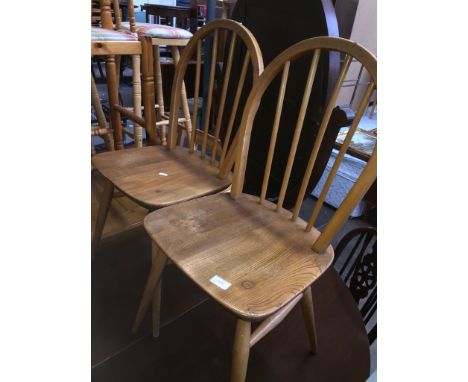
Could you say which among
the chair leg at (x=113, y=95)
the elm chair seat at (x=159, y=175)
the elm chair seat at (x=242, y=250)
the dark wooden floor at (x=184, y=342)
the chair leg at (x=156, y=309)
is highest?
the chair leg at (x=113, y=95)

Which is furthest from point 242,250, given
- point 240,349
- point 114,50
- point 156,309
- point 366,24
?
point 366,24

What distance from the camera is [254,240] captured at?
760 mm

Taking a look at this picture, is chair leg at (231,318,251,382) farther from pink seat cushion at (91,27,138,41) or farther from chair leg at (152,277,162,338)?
pink seat cushion at (91,27,138,41)

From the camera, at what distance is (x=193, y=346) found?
102cm

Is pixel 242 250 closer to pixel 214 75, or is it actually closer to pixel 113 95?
pixel 214 75

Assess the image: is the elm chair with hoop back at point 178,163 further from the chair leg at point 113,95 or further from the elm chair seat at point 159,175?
the chair leg at point 113,95

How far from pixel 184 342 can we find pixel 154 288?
10.3 inches

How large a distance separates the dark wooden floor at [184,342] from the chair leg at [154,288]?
6 cm

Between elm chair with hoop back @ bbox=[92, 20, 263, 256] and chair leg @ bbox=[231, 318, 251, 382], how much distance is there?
396 mm

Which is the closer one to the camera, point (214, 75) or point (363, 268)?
point (214, 75)

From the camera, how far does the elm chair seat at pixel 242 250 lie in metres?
0.61

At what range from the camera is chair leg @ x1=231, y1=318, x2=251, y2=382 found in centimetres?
64

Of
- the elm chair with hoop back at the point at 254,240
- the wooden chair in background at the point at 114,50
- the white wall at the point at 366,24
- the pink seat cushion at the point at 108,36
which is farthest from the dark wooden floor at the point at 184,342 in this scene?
the white wall at the point at 366,24
